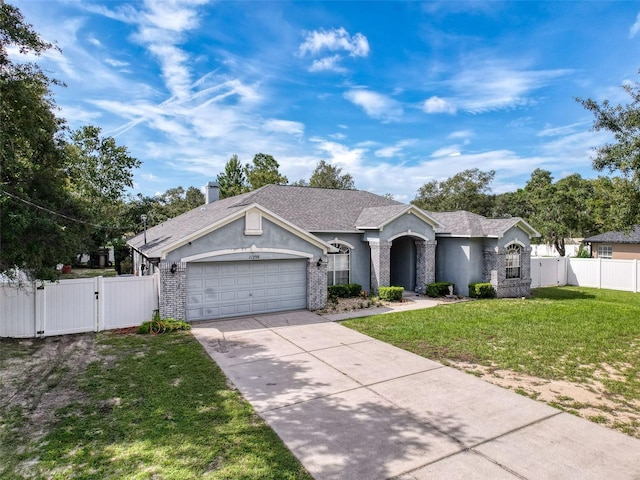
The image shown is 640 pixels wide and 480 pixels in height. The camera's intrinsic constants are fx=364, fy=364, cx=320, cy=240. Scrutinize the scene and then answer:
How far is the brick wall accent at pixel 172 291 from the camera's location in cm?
1230

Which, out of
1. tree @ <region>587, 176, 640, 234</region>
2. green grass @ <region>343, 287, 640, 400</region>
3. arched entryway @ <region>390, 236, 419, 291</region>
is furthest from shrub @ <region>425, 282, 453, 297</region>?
tree @ <region>587, 176, 640, 234</region>

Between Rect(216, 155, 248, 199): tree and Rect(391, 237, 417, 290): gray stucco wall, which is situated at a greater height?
Rect(216, 155, 248, 199): tree

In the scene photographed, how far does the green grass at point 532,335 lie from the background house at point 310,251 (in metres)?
2.75

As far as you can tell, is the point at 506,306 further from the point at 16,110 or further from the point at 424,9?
the point at 16,110

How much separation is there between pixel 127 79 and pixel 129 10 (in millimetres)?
3028

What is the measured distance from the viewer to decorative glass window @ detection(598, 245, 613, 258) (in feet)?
A: 98.0

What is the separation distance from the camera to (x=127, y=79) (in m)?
13.0

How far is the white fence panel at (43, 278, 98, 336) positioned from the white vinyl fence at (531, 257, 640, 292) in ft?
75.8

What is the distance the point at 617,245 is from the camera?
2898 cm

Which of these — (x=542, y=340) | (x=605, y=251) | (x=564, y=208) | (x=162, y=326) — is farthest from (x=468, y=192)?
(x=162, y=326)

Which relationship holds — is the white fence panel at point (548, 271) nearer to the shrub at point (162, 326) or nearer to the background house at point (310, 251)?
the background house at point (310, 251)

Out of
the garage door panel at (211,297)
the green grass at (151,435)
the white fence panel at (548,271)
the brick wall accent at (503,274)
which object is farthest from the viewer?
the white fence panel at (548,271)

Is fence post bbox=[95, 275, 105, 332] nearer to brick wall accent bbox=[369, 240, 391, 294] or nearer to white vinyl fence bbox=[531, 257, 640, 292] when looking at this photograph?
brick wall accent bbox=[369, 240, 391, 294]

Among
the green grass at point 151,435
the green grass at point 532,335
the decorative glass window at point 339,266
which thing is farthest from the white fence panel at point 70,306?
the decorative glass window at point 339,266
